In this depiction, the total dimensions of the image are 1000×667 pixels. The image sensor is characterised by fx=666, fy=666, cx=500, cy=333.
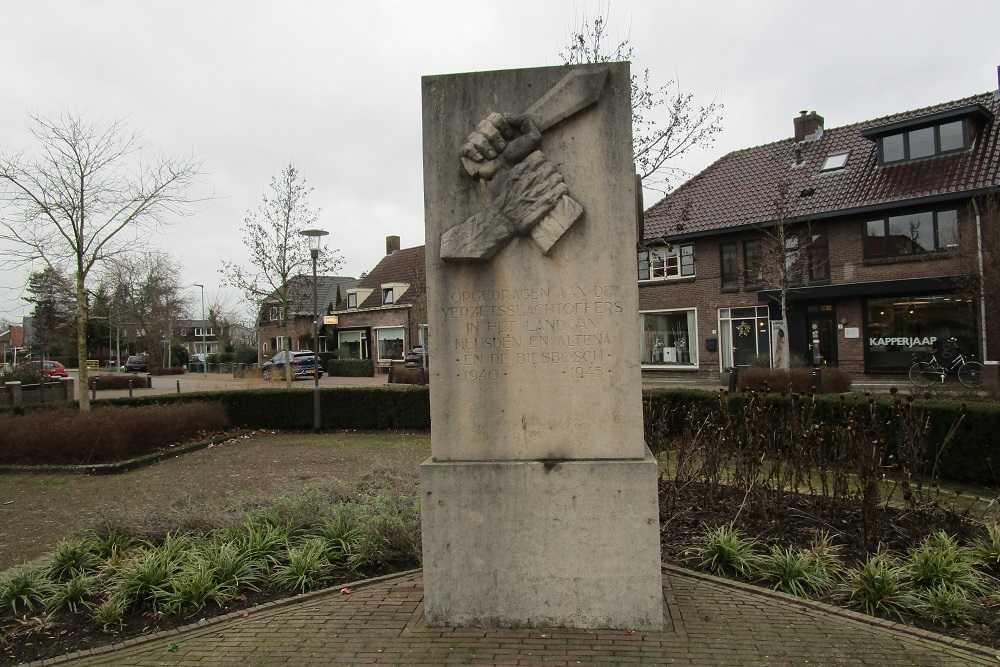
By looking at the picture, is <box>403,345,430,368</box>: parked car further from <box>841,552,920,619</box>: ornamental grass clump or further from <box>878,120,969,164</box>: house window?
<box>841,552,920,619</box>: ornamental grass clump

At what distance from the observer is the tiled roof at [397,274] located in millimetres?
44562

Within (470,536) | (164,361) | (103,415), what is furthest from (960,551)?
(164,361)

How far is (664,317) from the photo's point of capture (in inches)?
1156

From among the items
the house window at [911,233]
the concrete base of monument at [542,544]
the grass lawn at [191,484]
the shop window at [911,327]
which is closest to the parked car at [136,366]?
the grass lawn at [191,484]

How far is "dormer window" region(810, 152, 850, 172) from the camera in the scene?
2594cm

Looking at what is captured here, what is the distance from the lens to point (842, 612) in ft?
13.9

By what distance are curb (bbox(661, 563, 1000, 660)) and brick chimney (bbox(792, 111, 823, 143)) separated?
2763 cm

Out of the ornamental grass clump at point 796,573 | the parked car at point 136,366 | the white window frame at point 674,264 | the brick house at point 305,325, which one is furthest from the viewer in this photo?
the parked car at point 136,366

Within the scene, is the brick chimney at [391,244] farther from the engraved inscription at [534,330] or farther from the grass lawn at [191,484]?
the engraved inscription at [534,330]

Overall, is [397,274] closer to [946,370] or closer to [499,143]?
[946,370]

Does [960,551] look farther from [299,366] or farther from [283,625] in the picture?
[299,366]

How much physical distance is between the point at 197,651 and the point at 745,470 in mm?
5031

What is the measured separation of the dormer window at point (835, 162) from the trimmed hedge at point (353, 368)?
2656 centimetres

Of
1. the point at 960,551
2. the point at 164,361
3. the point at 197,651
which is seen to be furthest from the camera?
the point at 164,361
